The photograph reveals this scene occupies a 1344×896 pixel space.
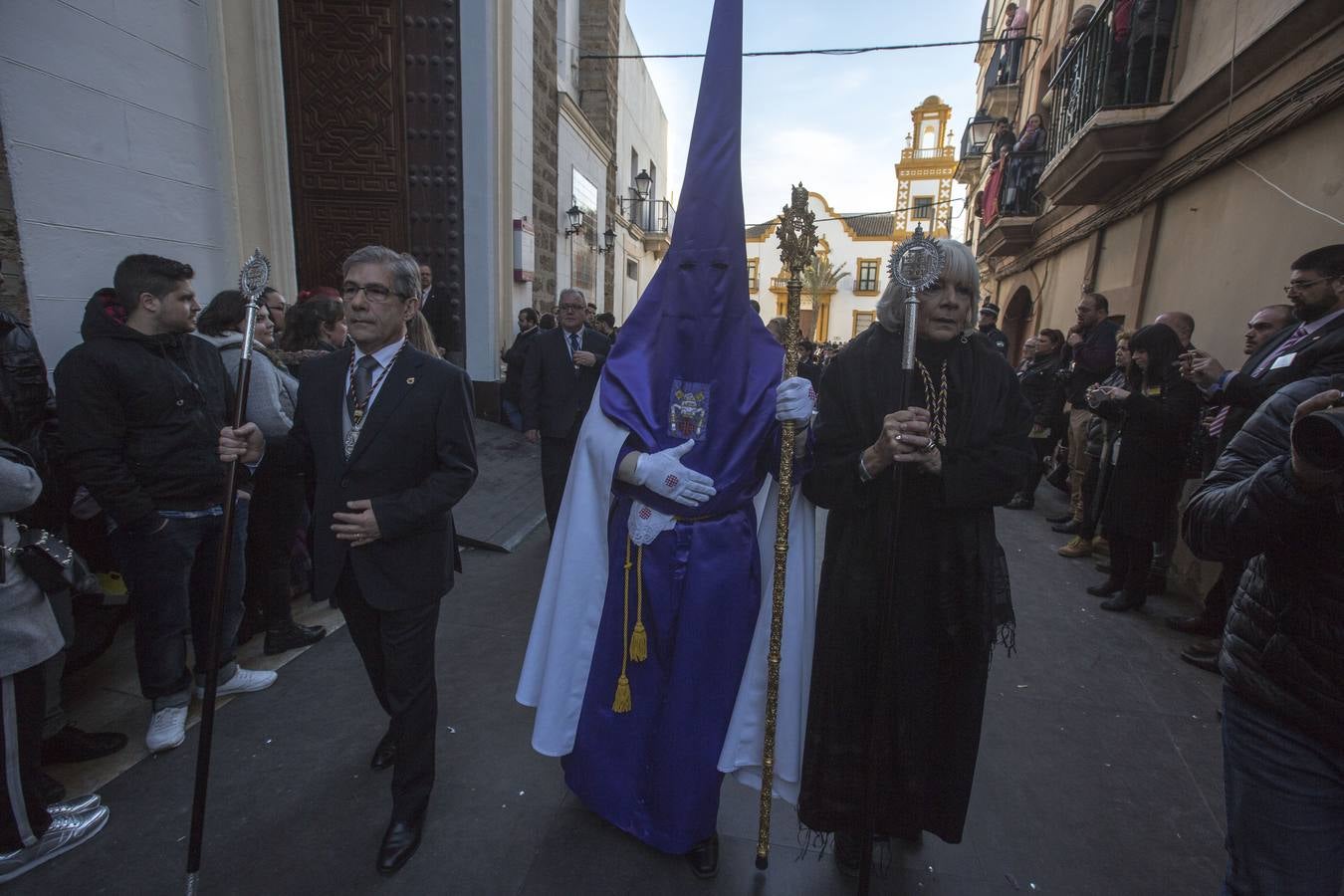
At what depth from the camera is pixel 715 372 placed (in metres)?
2.03

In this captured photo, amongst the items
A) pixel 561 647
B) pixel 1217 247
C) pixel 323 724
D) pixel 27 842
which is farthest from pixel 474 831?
pixel 1217 247

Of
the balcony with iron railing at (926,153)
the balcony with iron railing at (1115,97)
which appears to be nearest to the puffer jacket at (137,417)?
the balcony with iron railing at (1115,97)

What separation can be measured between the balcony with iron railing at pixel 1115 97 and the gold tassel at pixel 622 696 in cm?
726

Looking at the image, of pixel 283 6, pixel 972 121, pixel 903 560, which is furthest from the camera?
pixel 972 121

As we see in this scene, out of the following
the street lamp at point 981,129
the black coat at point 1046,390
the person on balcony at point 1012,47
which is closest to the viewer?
the black coat at point 1046,390

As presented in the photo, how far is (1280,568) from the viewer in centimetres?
129

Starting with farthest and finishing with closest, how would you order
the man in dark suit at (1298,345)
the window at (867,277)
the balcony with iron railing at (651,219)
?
1. the window at (867,277)
2. the balcony with iron railing at (651,219)
3. the man in dark suit at (1298,345)

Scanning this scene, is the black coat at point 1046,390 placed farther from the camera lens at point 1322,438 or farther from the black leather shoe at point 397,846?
the black leather shoe at point 397,846

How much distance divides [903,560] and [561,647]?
113 cm

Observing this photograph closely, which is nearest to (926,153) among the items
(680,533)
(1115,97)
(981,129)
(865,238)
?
(865,238)

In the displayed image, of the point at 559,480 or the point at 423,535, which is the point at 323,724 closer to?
the point at 423,535

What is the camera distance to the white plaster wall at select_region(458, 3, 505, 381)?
7.00 metres

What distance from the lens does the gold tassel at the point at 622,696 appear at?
6.80ft

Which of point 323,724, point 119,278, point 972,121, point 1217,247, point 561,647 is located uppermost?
point 972,121
